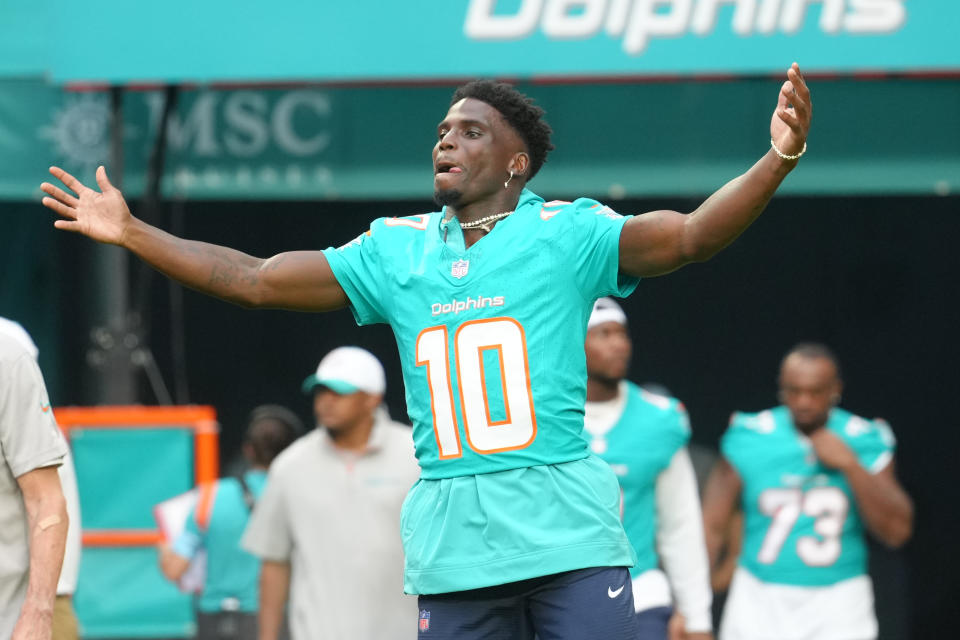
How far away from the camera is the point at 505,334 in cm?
392

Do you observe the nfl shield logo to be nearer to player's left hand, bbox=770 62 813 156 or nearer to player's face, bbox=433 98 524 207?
player's face, bbox=433 98 524 207

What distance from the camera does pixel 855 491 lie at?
736 cm

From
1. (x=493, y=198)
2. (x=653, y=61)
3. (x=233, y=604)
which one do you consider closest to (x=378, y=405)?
(x=233, y=604)

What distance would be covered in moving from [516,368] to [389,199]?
20.1 ft

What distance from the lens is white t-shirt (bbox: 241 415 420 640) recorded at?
6469 mm

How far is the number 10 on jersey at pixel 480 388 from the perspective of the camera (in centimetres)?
389

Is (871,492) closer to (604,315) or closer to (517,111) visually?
(604,315)

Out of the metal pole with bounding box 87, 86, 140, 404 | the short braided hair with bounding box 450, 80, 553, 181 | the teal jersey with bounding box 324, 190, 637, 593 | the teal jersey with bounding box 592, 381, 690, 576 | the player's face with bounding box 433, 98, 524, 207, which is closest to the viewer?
the teal jersey with bounding box 324, 190, 637, 593

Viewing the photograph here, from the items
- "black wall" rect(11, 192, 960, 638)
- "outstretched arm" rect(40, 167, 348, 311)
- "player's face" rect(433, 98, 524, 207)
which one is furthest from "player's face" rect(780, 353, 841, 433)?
"outstretched arm" rect(40, 167, 348, 311)

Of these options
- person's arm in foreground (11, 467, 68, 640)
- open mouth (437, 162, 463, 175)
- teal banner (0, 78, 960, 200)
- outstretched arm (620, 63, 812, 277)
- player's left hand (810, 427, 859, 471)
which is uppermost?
teal banner (0, 78, 960, 200)

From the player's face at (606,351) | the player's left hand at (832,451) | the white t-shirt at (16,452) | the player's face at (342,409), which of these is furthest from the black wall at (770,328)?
the white t-shirt at (16,452)

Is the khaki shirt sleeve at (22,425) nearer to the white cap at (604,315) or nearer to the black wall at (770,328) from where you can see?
the white cap at (604,315)

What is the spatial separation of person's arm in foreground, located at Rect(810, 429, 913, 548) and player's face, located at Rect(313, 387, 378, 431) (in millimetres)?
2053

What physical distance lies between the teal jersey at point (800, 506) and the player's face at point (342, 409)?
1.81 meters
